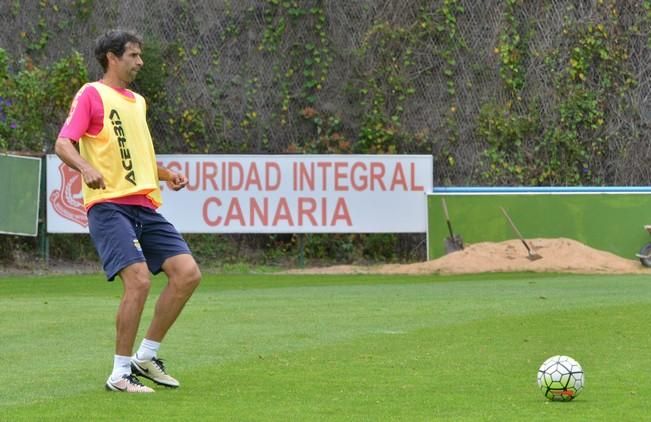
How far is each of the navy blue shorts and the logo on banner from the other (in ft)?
48.9

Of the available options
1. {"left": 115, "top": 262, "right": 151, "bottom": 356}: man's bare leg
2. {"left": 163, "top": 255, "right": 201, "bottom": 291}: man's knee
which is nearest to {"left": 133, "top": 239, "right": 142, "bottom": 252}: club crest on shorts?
{"left": 115, "top": 262, "right": 151, "bottom": 356}: man's bare leg

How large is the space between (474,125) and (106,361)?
57.2 feet

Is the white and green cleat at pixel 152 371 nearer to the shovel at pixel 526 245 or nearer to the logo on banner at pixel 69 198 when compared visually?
the shovel at pixel 526 245

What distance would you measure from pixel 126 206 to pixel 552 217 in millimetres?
15695

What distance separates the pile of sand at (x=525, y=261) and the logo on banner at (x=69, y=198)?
3973 millimetres

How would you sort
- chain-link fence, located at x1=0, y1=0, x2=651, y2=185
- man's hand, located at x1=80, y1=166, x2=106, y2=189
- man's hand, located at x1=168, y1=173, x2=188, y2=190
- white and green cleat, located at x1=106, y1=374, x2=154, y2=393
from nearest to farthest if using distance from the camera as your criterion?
man's hand, located at x1=80, y1=166, x2=106, y2=189 < white and green cleat, located at x1=106, y1=374, x2=154, y2=393 < man's hand, located at x1=168, y1=173, x2=188, y2=190 < chain-link fence, located at x1=0, y1=0, x2=651, y2=185

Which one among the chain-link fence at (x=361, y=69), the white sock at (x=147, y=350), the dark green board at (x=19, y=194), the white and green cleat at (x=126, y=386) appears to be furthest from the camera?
the chain-link fence at (x=361, y=69)

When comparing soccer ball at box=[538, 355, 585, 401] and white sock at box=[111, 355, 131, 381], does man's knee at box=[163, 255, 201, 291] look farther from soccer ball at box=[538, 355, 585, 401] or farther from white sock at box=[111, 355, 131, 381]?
soccer ball at box=[538, 355, 585, 401]

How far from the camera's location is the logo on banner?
76.9 ft

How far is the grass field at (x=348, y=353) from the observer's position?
7676 millimetres

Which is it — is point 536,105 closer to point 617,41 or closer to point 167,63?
point 617,41

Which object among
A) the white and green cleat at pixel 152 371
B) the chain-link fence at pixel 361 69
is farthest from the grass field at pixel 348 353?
the chain-link fence at pixel 361 69

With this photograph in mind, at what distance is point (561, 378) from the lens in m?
7.75

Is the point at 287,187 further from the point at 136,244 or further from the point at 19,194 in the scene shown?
the point at 136,244
